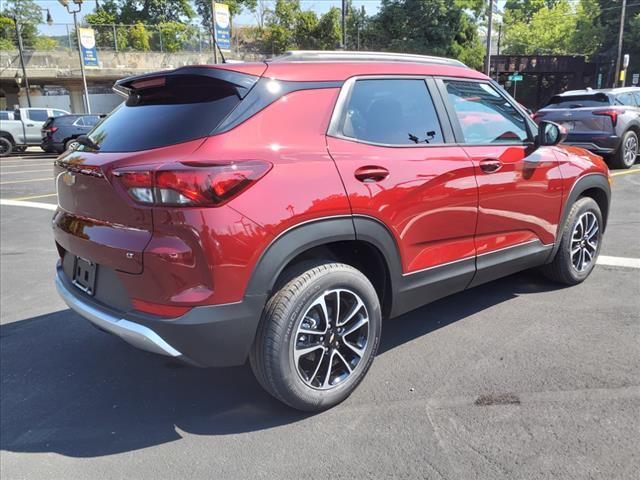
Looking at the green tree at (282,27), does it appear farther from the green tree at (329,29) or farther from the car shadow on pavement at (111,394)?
the car shadow on pavement at (111,394)

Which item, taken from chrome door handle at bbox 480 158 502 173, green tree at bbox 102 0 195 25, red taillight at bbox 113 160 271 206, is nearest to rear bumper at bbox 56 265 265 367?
red taillight at bbox 113 160 271 206

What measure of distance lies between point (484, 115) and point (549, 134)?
1.97ft

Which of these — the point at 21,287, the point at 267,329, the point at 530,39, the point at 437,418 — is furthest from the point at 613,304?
the point at 530,39

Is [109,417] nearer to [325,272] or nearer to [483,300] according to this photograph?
[325,272]

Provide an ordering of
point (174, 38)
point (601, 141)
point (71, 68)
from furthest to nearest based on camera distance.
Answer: point (174, 38) → point (71, 68) → point (601, 141)

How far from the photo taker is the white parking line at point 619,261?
4.98 m

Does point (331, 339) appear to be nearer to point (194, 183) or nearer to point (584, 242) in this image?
point (194, 183)

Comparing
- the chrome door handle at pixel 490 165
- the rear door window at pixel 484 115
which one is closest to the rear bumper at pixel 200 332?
the chrome door handle at pixel 490 165

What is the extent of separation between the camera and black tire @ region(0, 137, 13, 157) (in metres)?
21.0

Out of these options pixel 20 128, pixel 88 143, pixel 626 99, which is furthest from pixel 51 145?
pixel 88 143

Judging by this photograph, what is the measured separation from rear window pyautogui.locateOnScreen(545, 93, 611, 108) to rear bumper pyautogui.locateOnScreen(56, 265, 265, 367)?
1038 cm

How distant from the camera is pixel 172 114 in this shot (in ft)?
8.64

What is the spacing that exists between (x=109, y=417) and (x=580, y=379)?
265cm

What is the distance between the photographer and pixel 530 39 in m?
66.4
